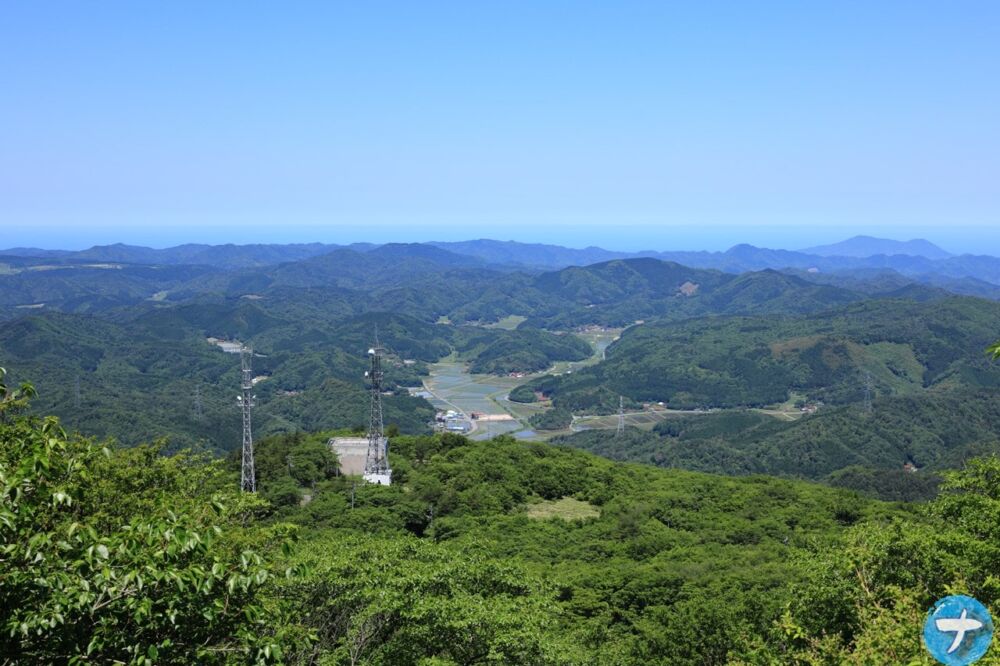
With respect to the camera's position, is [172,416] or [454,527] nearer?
[454,527]

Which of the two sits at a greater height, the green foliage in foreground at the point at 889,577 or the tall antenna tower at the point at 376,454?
the green foliage in foreground at the point at 889,577

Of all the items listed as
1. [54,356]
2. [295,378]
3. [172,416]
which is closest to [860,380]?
[295,378]

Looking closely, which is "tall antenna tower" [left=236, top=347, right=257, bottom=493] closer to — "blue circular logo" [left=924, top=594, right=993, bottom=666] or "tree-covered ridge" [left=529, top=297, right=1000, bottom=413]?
"blue circular logo" [left=924, top=594, right=993, bottom=666]

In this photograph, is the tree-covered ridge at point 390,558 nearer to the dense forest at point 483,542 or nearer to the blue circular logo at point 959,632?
the dense forest at point 483,542

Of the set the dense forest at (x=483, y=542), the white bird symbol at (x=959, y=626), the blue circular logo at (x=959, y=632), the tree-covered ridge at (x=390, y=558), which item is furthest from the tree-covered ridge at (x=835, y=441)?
the white bird symbol at (x=959, y=626)

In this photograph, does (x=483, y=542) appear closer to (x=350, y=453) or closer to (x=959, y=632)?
(x=350, y=453)

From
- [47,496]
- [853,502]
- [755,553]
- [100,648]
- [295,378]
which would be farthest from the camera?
[295,378]

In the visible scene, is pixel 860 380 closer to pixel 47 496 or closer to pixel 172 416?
pixel 172 416
